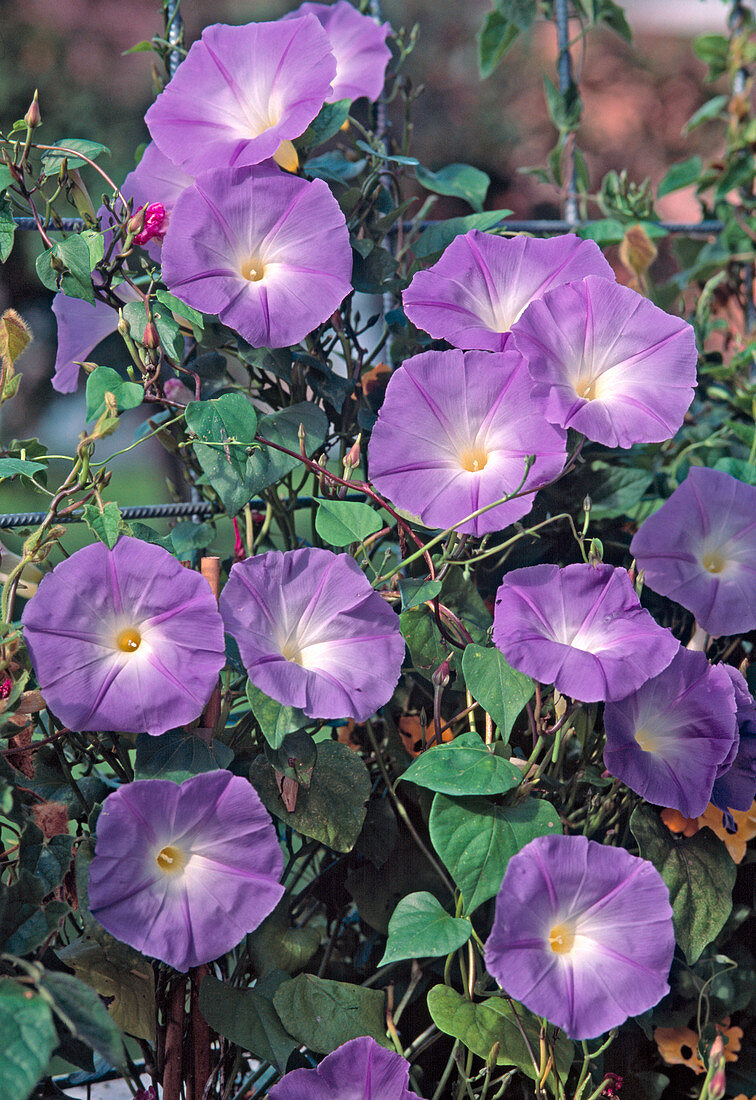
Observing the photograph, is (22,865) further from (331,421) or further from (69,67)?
(69,67)

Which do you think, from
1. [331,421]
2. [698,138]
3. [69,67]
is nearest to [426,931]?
[331,421]

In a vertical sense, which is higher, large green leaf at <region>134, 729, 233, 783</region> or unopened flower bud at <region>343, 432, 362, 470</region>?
unopened flower bud at <region>343, 432, 362, 470</region>

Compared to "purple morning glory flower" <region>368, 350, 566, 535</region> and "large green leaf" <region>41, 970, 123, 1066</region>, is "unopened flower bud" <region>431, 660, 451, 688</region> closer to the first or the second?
"purple morning glory flower" <region>368, 350, 566, 535</region>

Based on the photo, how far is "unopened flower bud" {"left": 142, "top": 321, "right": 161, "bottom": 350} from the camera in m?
0.75

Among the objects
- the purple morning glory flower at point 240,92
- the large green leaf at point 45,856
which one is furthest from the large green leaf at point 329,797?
the purple morning glory flower at point 240,92

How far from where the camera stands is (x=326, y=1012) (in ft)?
2.47

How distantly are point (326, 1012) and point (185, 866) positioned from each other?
19 centimetres

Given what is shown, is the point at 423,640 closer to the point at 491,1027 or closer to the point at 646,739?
the point at 646,739

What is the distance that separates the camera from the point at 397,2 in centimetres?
607

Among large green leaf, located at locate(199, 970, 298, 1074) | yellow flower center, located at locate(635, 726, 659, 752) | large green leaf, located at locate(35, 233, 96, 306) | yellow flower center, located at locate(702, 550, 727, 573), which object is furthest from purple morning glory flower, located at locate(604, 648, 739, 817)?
large green leaf, located at locate(35, 233, 96, 306)

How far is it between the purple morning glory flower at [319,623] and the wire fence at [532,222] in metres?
0.16

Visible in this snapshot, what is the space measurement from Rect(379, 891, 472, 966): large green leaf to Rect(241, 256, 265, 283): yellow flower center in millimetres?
515

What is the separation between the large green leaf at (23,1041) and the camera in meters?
0.53

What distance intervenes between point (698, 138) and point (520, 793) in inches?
224
